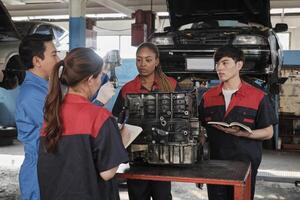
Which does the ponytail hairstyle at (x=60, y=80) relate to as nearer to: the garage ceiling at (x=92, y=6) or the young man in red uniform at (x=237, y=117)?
the young man in red uniform at (x=237, y=117)

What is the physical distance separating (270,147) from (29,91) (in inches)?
217

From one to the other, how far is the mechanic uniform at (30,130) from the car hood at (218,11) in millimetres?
3633

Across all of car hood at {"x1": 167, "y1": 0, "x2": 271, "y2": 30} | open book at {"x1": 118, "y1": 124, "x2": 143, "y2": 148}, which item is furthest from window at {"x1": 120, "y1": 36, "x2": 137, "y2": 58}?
open book at {"x1": 118, "y1": 124, "x2": 143, "y2": 148}

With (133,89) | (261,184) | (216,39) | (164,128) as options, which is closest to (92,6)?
(216,39)

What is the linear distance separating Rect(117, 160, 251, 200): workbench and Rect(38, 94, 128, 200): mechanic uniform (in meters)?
0.34

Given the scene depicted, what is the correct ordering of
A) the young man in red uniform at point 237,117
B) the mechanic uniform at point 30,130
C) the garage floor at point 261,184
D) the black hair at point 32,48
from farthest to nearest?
1. the garage floor at point 261,184
2. the young man in red uniform at point 237,117
3. the black hair at point 32,48
4. the mechanic uniform at point 30,130

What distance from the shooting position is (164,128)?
2.08 metres

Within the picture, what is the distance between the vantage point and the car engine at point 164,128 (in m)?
2.03

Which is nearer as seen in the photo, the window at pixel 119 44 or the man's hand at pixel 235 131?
the man's hand at pixel 235 131

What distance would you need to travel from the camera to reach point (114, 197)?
1.76 metres

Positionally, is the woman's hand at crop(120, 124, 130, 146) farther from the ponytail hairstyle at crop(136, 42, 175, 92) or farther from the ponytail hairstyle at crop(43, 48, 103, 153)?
the ponytail hairstyle at crop(136, 42, 175, 92)

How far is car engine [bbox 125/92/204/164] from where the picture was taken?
2.03 meters

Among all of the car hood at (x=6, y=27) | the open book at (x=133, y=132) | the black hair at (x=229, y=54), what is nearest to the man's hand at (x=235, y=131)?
the black hair at (x=229, y=54)

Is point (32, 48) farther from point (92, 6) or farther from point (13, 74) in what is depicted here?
point (92, 6)
